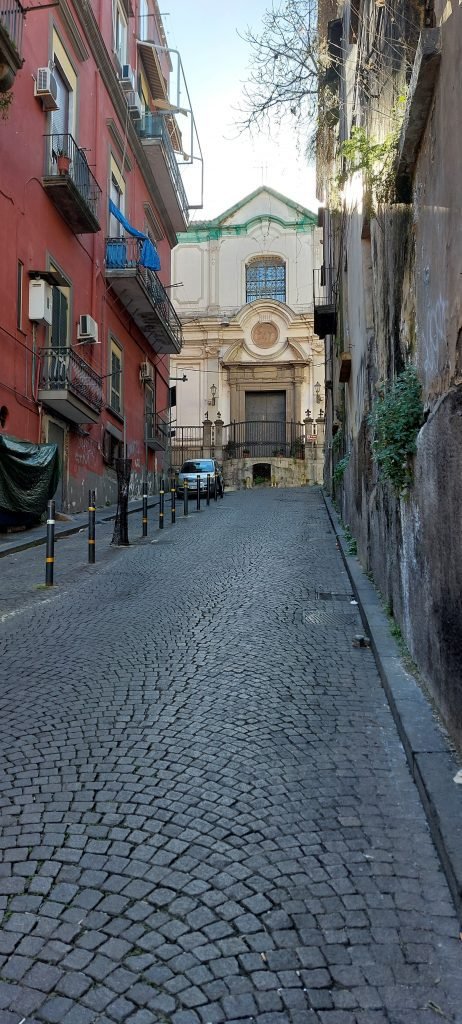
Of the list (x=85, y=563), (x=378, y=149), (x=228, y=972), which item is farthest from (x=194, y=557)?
(x=228, y=972)

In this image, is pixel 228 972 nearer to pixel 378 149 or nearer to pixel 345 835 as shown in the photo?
pixel 345 835

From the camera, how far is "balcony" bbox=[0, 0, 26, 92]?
10836mm

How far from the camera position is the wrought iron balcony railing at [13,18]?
11680 mm

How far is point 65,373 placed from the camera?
1538 cm

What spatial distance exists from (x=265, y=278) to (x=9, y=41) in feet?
91.5

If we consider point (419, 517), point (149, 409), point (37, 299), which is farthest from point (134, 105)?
point (419, 517)

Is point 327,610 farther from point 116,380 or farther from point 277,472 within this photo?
point 277,472

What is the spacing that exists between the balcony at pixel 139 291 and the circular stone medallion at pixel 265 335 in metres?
10.5

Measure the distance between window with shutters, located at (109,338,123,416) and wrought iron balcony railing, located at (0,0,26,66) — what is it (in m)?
9.09

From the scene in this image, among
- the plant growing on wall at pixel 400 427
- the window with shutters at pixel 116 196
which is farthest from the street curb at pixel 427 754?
the window with shutters at pixel 116 196

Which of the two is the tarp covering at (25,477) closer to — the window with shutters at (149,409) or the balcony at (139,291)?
the balcony at (139,291)

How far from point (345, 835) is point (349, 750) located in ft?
2.68

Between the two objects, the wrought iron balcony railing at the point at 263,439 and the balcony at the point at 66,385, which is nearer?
the balcony at the point at 66,385

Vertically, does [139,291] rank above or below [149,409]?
above
